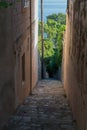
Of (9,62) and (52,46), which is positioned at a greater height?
(9,62)

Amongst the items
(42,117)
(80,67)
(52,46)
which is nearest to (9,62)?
(42,117)

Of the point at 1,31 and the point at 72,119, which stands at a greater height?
the point at 1,31

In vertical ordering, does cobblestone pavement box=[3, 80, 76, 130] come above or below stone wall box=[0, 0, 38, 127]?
below

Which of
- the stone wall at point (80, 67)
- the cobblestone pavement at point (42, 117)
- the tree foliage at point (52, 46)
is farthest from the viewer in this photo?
the tree foliage at point (52, 46)

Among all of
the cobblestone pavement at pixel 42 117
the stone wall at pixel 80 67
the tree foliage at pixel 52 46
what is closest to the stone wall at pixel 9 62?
the cobblestone pavement at pixel 42 117

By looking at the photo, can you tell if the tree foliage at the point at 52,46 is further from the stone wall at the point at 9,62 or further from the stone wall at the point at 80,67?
the stone wall at the point at 80,67

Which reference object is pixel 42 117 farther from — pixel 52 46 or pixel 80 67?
pixel 52 46

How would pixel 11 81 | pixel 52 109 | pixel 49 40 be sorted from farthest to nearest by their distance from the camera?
pixel 49 40
pixel 52 109
pixel 11 81

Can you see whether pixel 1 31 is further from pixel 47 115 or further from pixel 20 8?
pixel 20 8

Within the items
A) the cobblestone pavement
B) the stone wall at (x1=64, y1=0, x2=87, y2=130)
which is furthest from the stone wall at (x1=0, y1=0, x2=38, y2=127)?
the stone wall at (x1=64, y1=0, x2=87, y2=130)

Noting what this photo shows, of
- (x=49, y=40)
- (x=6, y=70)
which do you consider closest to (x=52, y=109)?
(x=6, y=70)

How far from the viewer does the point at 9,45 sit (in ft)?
38.0

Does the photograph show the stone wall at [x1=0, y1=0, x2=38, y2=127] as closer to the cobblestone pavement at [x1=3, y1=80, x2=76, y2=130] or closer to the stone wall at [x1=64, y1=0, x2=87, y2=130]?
the cobblestone pavement at [x1=3, y1=80, x2=76, y2=130]

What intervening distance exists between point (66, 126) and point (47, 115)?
1.68 meters
